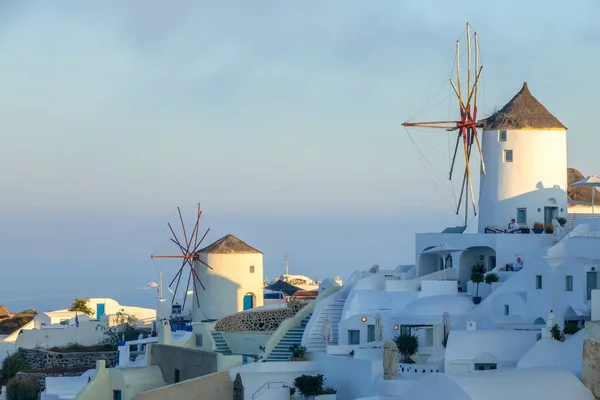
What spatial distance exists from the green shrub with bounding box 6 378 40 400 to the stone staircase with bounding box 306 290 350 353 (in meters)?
12.4

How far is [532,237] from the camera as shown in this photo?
4375 cm

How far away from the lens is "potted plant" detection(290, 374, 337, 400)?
126 ft

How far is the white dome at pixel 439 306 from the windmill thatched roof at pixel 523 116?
7.87m

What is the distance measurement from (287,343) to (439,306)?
19.2 feet

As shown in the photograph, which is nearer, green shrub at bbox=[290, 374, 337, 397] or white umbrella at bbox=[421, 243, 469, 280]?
green shrub at bbox=[290, 374, 337, 397]

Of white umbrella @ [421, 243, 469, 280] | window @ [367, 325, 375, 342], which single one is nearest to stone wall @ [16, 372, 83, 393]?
window @ [367, 325, 375, 342]

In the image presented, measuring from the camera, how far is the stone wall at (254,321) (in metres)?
47.2

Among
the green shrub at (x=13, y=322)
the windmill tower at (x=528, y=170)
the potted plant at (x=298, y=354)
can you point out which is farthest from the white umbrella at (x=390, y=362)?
the green shrub at (x=13, y=322)

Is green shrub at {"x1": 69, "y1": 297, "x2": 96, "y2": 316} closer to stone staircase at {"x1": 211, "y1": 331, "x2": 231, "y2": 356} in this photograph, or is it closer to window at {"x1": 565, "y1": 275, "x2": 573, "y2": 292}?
stone staircase at {"x1": 211, "y1": 331, "x2": 231, "y2": 356}

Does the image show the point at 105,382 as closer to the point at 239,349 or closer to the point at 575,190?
the point at 239,349

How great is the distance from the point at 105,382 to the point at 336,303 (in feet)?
25.1

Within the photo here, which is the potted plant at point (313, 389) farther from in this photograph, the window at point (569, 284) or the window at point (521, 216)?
the window at point (521, 216)

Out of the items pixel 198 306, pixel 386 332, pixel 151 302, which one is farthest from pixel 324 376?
pixel 151 302

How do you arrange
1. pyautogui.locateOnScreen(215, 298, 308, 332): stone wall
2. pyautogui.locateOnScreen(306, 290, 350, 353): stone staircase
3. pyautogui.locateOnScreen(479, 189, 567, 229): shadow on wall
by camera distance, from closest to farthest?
pyautogui.locateOnScreen(306, 290, 350, 353): stone staircase, pyautogui.locateOnScreen(479, 189, 567, 229): shadow on wall, pyautogui.locateOnScreen(215, 298, 308, 332): stone wall
